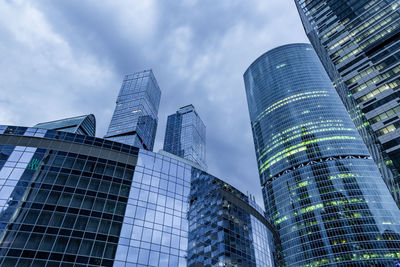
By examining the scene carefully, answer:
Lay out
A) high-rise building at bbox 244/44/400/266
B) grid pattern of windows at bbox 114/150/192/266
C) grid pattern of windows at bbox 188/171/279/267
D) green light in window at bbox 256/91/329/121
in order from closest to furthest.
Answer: grid pattern of windows at bbox 114/150/192/266 → grid pattern of windows at bbox 188/171/279/267 → high-rise building at bbox 244/44/400/266 → green light in window at bbox 256/91/329/121

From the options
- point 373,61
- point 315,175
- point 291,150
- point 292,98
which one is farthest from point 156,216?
point 292,98

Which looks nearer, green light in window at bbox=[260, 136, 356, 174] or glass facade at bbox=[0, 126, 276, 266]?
glass facade at bbox=[0, 126, 276, 266]

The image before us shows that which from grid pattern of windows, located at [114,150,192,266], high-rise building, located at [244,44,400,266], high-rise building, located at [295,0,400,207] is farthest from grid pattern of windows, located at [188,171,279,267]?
high-rise building, located at [244,44,400,266]

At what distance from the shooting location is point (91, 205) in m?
42.8

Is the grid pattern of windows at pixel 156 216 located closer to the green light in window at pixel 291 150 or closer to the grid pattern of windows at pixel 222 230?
the grid pattern of windows at pixel 222 230

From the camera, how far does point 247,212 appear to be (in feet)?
207

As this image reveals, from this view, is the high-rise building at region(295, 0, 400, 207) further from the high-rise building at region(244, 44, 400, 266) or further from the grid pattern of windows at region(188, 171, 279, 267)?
the high-rise building at region(244, 44, 400, 266)

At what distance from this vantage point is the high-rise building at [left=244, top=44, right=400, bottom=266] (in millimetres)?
108500

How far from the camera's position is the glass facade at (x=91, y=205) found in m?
37.2

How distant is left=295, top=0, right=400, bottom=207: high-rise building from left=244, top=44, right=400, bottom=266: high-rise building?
172 ft

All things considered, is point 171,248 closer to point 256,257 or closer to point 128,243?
point 128,243

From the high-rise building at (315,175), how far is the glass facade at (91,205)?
52504mm

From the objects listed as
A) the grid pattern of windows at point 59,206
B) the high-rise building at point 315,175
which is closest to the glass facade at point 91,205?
the grid pattern of windows at point 59,206

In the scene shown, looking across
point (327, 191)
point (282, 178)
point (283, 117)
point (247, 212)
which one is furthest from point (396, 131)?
point (283, 117)
